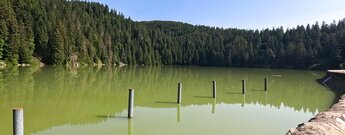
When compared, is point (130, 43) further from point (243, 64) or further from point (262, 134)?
point (262, 134)

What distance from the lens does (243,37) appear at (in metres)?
192

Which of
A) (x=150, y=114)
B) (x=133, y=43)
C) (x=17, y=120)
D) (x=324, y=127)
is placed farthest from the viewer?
(x=133, y=43)

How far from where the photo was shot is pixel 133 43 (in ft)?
543

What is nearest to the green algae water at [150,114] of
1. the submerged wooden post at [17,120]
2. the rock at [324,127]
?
the rock at [324,127]

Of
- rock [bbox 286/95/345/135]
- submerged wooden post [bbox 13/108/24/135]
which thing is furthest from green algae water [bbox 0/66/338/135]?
submerged wooden post [bbox 13/108/24/135]

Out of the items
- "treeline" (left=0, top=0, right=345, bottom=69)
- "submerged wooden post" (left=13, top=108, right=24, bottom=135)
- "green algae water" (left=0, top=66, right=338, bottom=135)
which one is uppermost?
"treeline" (left=0, top=0, right=345, bottom=69)

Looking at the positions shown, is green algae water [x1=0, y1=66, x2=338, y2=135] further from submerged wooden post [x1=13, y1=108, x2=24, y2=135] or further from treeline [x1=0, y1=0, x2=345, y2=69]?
treeline [x1=0, y1=0, x2=345, y2=69]

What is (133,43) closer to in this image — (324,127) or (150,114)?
(150,114)

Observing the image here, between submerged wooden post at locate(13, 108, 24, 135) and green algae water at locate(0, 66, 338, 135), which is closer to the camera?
submerged wooden post at locate(13, 108, 24, 135)

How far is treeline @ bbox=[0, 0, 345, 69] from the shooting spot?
9281 centimetres

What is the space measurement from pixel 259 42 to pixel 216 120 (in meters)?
166

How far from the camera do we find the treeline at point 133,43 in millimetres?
92812

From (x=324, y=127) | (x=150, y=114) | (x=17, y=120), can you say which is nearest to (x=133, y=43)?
(x=150, y=114)

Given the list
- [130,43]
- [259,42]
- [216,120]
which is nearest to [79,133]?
[216,120]
